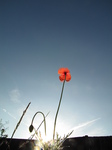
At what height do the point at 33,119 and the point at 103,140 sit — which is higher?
the point at 103,140

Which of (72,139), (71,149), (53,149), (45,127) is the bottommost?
(53,149)

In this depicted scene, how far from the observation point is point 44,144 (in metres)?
0.61

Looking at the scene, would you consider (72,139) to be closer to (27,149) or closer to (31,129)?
(27,149)

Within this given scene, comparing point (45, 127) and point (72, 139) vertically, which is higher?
point (72, 139)

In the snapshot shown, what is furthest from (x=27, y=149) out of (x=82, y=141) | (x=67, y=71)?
(x=67, y=71)

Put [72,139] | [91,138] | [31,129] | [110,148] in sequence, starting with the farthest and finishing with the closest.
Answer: [72,139]
[91,138]
[110,148]
[31,129]

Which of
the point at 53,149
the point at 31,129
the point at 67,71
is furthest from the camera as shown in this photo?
the point at 67,71

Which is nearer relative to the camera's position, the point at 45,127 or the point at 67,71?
the point at 45,127

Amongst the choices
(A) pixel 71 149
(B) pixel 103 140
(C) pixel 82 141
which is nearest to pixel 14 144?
(A) pixel 71 149

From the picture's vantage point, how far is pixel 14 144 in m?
6.12

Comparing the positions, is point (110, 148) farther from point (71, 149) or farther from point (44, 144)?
point (44, 144)

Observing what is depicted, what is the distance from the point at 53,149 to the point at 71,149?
6.06m

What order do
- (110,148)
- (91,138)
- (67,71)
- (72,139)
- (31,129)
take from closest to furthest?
(31,129) < (67,71) < (110,148) < (91,138) < (72,139)

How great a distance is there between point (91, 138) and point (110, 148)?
2.66 ft
